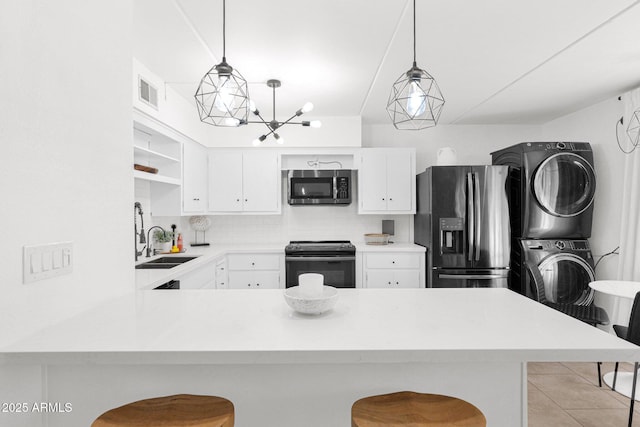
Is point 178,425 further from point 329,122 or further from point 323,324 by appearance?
point 329,122

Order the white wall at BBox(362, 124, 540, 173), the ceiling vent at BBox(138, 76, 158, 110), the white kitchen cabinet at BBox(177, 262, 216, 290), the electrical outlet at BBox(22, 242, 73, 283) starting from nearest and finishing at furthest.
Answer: the electrical outlet at BBox(22, 242, 73, 283), the ceiling vent at BBox(138, 76, 158, 110), the white kitchen cabinet at BBox(177, 262, 216, 290), the white wall at BBox(362, 124, 540, 173)

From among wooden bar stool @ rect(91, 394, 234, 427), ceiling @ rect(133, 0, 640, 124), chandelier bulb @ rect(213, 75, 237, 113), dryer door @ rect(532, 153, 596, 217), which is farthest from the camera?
dryer door @ rect(532, 153, 596, 217)

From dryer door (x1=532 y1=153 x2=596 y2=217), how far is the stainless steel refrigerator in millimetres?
345

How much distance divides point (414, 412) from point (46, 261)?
1241mm

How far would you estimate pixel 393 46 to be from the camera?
8.25ft

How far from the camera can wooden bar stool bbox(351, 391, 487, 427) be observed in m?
0.99

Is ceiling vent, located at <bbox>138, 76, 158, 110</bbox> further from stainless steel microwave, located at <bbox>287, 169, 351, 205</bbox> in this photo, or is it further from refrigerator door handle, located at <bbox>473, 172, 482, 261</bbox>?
refrigerator door handle, located at <bbox>473, 172, 482, 261</bbox>

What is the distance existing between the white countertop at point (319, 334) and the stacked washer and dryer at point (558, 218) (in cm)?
252

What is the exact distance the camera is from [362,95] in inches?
140

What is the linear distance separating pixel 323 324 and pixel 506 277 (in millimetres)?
3211

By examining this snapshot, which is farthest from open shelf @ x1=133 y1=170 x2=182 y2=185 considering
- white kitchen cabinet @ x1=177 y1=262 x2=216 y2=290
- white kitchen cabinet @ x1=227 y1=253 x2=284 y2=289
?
white kitchen cabinet @ x1=227 y1=253 x2=284 y2=289

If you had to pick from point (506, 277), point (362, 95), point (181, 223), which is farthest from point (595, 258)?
point (181, 223)

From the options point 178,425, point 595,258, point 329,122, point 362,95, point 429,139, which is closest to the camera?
point 178,425

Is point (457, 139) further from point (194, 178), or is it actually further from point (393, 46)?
point (194, 178)
